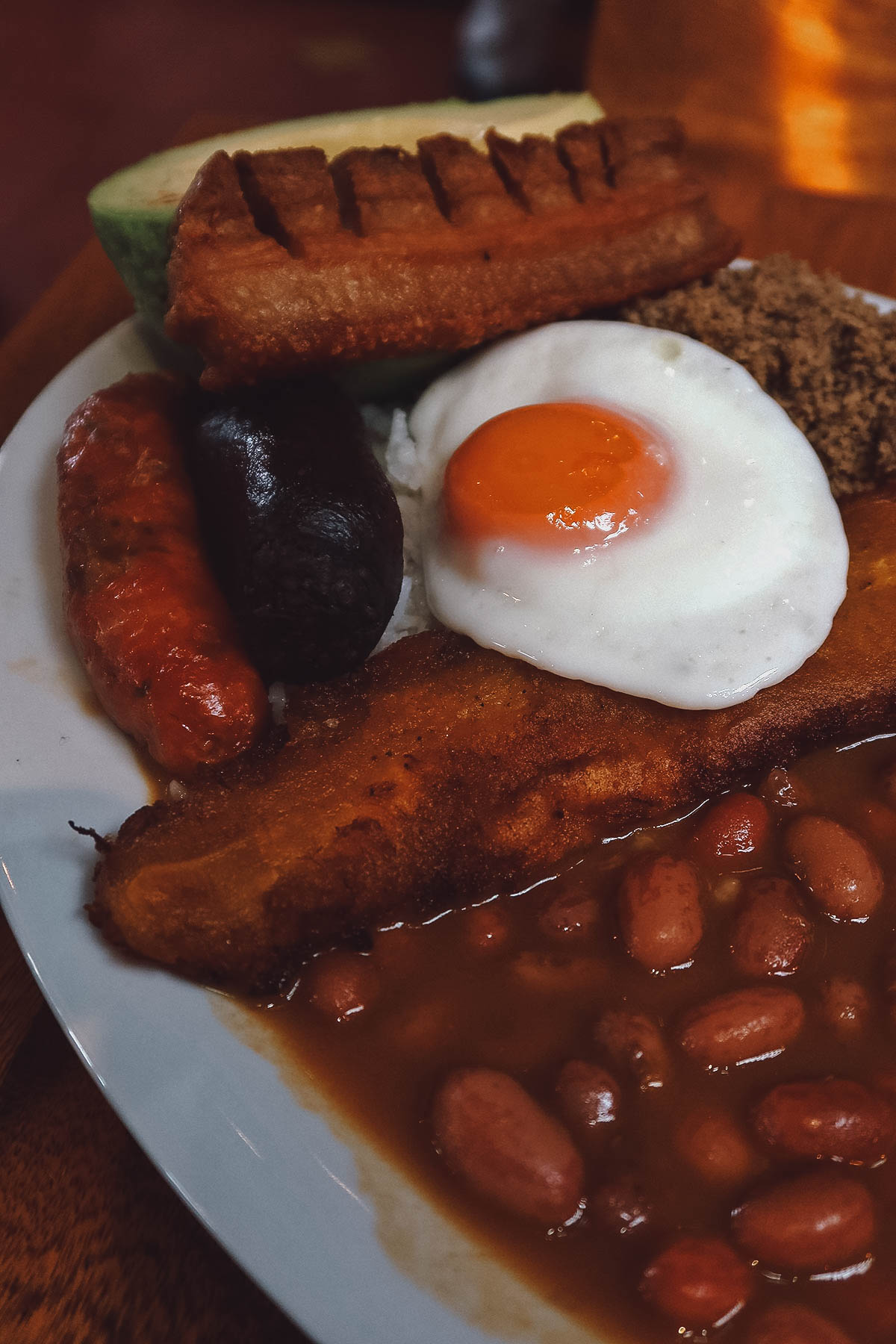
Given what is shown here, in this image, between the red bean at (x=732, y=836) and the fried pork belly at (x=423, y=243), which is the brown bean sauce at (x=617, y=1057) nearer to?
the red bean at (x=732, y=836)

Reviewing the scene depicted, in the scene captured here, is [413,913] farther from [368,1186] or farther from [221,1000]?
[368,1186]

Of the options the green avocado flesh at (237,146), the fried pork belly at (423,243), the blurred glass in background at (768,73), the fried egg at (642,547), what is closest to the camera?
the fried egg at (642,547)

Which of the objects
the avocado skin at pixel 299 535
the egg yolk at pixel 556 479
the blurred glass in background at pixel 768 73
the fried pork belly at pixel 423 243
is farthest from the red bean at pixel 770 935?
the blurred glass in background at pixel 768 73

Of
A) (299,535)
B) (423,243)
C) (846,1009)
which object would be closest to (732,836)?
(846,1009)

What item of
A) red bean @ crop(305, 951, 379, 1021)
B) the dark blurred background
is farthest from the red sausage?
the dark blurred background

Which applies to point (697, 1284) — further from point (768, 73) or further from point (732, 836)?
point (768, 73)

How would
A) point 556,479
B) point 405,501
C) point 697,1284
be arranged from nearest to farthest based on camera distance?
point 697,1284 → point 556,479 → point 405,501

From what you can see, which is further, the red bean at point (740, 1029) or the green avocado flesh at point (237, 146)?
the green avocado flesh at point (237, 146)
